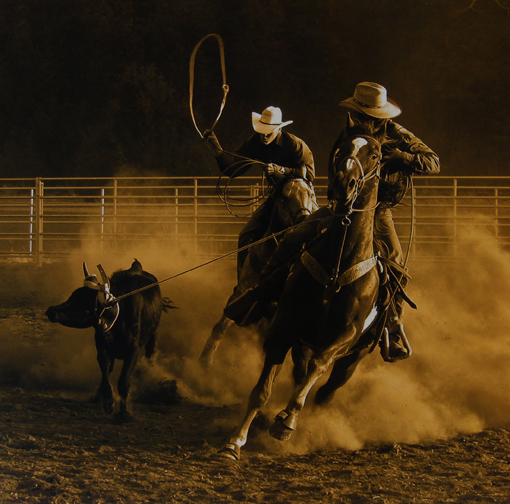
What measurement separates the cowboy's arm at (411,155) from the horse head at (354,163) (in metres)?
0.21

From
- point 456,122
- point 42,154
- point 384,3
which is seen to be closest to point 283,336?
point 384,3

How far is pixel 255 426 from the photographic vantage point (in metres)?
4.79

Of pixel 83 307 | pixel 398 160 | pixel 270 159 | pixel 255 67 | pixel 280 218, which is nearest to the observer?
pixel 398 160

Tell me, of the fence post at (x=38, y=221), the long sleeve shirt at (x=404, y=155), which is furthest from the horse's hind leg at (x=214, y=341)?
the fence post at (x=38, y=221)

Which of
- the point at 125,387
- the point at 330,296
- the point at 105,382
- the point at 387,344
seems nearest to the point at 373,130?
the point at 330,296

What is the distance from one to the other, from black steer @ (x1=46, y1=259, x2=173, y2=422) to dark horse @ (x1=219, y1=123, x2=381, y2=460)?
1.56 metres

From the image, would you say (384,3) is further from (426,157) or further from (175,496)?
(175,496)

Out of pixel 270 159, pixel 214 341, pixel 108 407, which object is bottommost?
pixel 108 407

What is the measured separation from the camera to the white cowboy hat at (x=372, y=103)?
13.5 feet

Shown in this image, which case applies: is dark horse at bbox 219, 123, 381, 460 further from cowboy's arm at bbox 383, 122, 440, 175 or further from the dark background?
the dark background

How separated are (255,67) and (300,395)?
4.52 m

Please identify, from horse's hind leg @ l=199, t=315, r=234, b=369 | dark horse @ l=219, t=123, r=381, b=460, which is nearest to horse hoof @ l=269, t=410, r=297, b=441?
dark horse @ l=219, t=123, r=381, b=460

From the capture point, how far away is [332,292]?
3982mm

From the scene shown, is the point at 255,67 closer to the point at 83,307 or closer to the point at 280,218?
the point at 280,218
